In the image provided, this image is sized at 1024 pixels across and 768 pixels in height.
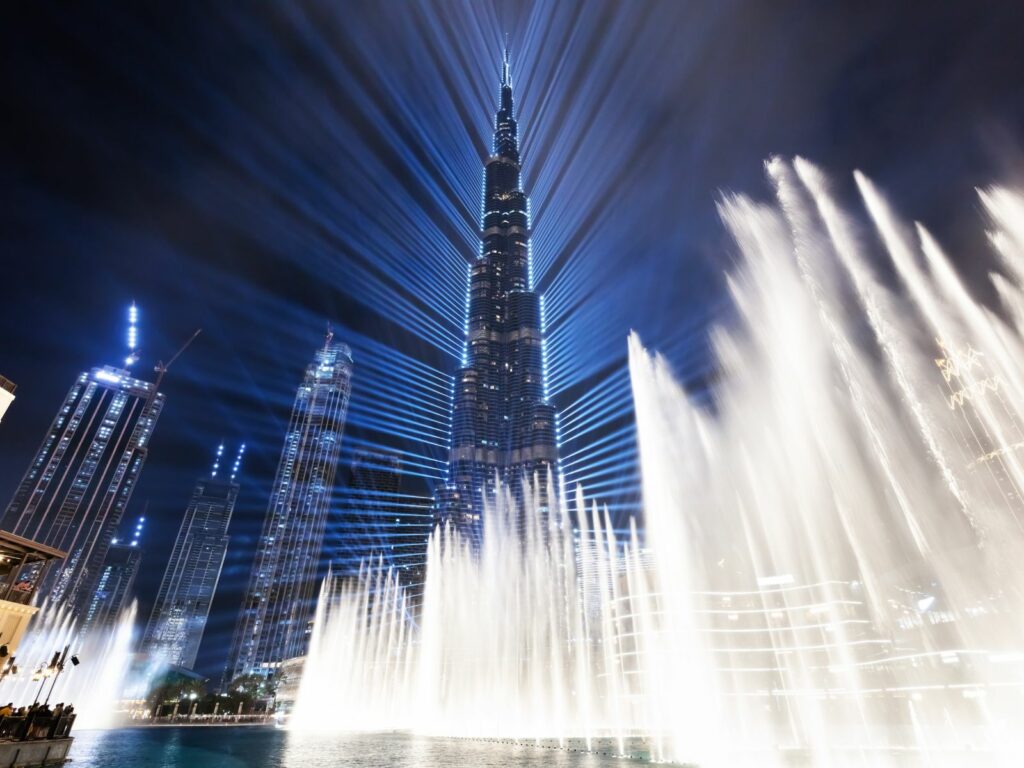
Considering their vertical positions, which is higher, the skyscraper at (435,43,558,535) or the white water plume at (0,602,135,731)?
the skyscraper at (435,43,558,535)

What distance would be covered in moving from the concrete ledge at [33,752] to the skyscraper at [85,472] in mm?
106542

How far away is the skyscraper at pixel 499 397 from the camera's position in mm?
154875

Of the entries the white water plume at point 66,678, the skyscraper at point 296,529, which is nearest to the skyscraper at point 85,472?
the white water plume at point 66,678

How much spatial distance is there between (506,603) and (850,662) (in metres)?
53.7

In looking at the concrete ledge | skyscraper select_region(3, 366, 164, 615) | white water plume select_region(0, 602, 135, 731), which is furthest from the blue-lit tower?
the concrete ledge

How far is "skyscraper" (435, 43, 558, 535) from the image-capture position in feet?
508

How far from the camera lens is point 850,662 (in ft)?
228

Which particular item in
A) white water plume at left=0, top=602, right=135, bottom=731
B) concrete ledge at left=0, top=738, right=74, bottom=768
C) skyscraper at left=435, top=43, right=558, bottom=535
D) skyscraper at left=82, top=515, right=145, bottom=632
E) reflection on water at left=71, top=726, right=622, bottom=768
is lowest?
reflection on water at left=71, top=726, right=622, bottom=768

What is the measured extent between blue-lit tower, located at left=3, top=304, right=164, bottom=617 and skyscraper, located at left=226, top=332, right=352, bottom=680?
3933 cm

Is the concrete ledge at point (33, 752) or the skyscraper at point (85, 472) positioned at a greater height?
the skyscraper at point (85, 472)

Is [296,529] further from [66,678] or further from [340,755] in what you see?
[340,755]

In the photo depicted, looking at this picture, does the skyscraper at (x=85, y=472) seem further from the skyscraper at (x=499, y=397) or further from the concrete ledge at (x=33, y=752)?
the concrete ledge at (x=33, y=752)

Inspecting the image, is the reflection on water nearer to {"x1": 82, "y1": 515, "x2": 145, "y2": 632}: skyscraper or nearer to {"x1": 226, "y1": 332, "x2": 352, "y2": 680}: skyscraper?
{"x1": 226, "y1": 332, "x2": 352, "y2": 680}: skyscraper

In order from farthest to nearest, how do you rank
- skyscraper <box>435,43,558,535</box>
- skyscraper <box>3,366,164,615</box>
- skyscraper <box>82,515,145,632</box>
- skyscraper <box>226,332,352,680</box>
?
skyscraper <box>82,515,145,632</box>
skyscraper <box>435,43,558,535</box>
skyscraper <box>226,332,352,680</box>
skyscraper <box>3,366,164,615</box>
